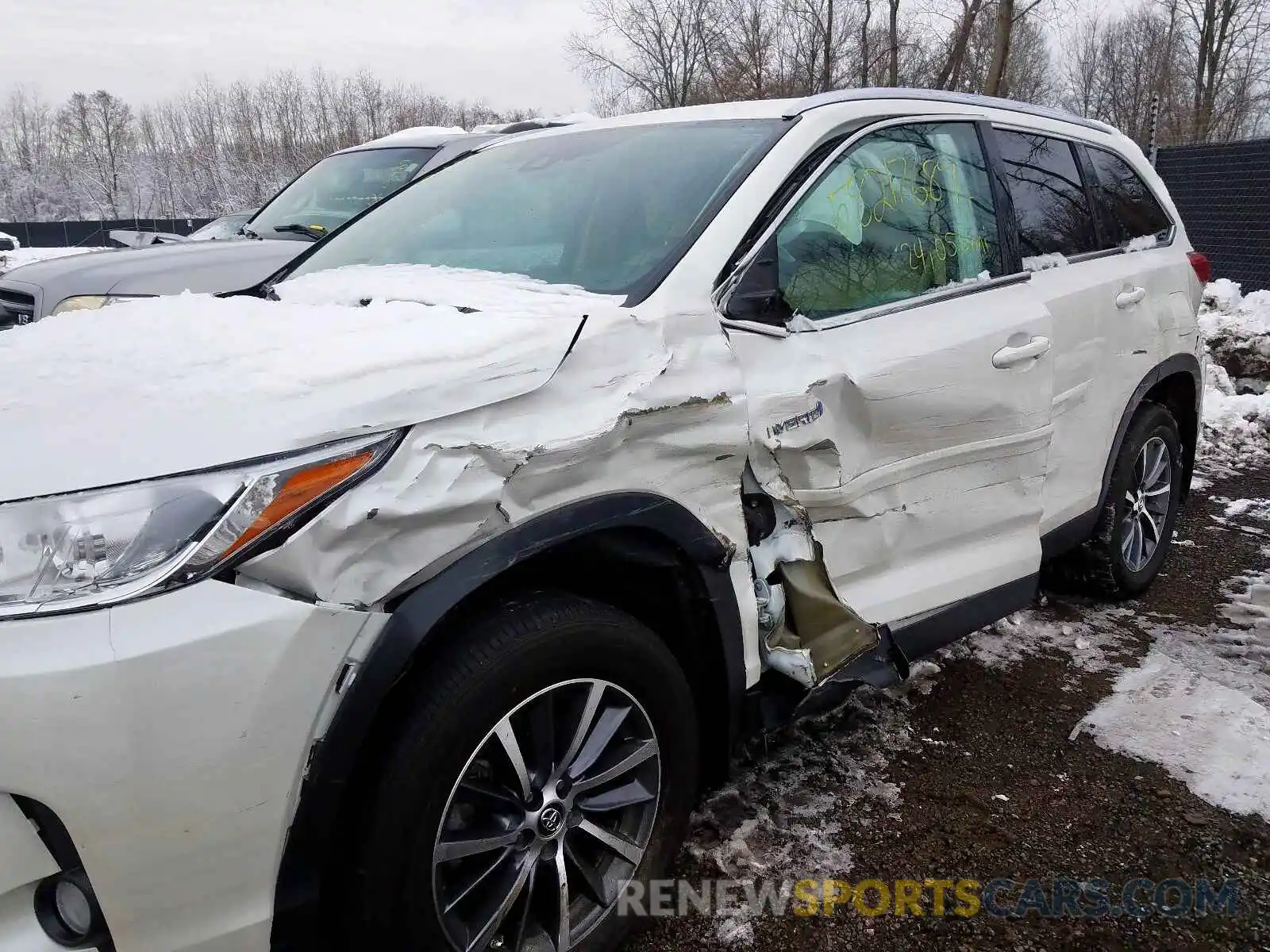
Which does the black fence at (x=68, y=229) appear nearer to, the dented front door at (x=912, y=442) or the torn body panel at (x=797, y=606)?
the dented front door at (x=912, y=442)

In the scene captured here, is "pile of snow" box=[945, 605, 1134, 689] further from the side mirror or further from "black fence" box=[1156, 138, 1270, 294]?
"black fence" box=[1156, 138, 1270, 294]

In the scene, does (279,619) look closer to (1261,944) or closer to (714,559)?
(714,559)

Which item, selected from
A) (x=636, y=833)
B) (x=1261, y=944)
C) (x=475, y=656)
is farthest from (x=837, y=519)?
(x=1261, y=944)

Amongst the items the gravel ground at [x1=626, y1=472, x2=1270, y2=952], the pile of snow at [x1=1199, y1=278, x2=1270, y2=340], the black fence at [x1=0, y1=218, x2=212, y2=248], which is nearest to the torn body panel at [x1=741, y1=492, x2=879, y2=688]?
the gravel ground at [x1=626, y1=472, x2=1270, y2=952]

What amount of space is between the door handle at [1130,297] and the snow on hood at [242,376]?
2295 mm

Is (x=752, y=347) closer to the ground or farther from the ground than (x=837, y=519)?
farther from the ground

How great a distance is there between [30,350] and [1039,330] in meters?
2.75

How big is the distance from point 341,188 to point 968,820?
19.5 ft

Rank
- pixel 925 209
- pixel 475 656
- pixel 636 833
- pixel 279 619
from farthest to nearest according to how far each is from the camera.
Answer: pixel 925 209 < pixel 636 833 < pixel 475 656 < pixel 279 619

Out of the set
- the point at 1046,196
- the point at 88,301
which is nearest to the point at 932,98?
the point at 1046,196

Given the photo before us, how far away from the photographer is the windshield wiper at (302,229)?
20.2ft

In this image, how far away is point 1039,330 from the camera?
10.0 feet

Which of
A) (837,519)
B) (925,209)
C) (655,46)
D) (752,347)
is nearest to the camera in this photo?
(752,347)

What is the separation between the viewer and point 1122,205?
390 centimetres
